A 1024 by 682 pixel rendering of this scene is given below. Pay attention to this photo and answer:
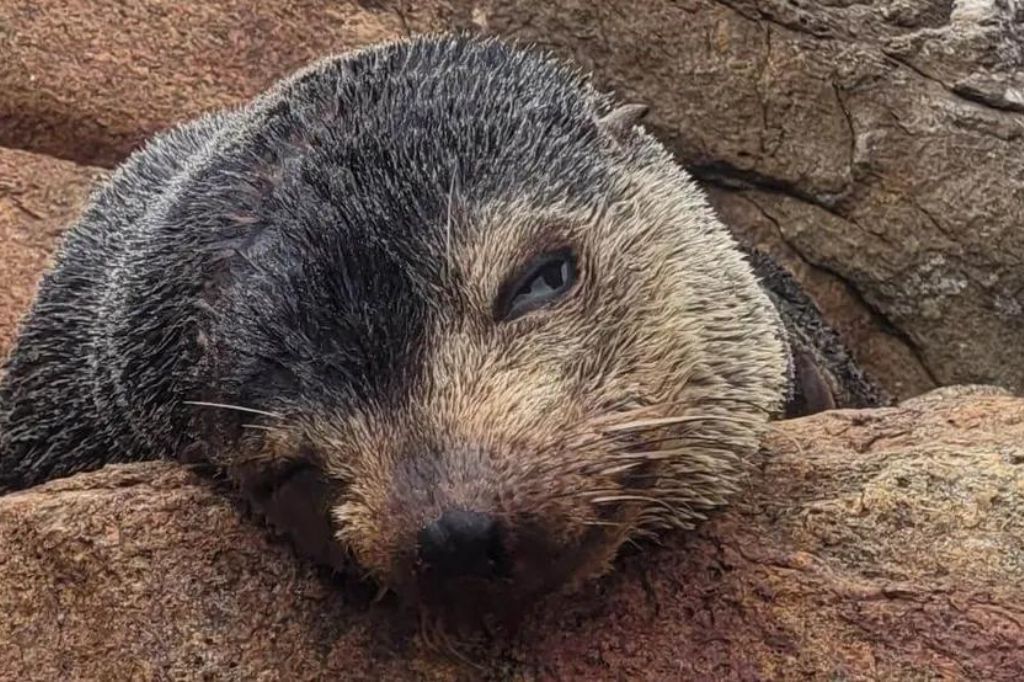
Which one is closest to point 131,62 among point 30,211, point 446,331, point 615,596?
point 30,211

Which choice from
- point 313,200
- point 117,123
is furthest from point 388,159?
point 117,123

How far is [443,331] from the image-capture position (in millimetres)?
3119

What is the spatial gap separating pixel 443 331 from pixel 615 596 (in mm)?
771

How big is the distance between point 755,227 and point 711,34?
0.88m

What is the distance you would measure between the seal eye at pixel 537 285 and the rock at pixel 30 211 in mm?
3267

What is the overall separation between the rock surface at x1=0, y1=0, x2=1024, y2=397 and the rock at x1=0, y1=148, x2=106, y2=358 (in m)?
0.20

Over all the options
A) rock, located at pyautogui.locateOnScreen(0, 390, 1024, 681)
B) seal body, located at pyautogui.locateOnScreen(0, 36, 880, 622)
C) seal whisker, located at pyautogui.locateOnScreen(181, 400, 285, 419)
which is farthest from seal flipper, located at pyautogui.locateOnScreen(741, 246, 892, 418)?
seal whisker, located at pyautogui.locateOnScreen(181, 400, 285, 419)

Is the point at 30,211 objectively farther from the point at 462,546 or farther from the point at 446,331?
the point at 462,546

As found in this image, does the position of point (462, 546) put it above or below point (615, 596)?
above

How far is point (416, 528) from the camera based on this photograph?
A: 2.82m

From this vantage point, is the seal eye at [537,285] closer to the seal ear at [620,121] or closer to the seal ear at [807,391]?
the seal ear at [620,121]

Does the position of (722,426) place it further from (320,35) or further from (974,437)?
(320,35)

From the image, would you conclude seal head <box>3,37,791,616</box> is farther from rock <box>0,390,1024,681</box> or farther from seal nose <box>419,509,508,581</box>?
rock <box>0,390,1024,681</box>

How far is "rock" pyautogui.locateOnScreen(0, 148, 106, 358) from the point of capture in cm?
604
